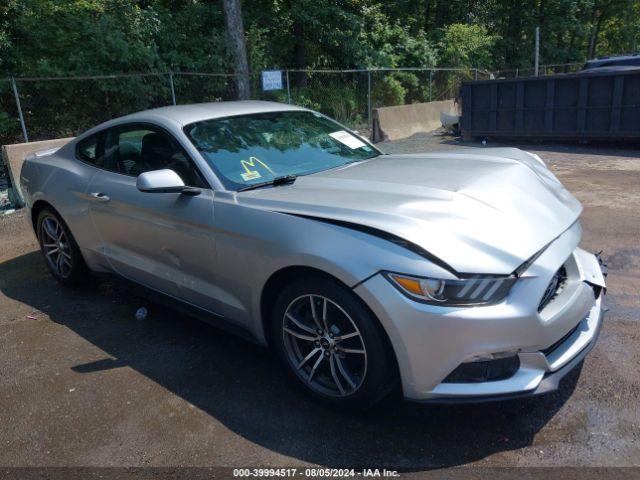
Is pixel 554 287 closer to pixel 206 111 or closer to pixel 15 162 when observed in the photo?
pixel 206 111

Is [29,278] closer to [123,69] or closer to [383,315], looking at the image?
[383,315]

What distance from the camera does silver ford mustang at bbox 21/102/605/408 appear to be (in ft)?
8.50

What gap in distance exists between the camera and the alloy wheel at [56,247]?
16.5 feet

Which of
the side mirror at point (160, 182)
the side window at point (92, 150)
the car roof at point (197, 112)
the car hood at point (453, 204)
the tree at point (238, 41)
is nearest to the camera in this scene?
the car hood at point (453, 204)

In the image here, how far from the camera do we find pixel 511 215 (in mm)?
2936

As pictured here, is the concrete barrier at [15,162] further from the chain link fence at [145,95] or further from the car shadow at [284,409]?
the car shadow at [284,409]

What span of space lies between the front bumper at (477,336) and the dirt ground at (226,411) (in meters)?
0.35

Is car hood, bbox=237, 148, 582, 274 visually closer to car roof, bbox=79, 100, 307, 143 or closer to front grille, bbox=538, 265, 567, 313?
front grille, bbox=538, 265, 567, 313

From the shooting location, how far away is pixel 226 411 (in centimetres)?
320

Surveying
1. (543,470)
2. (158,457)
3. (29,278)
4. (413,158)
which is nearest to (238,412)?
(158,457)

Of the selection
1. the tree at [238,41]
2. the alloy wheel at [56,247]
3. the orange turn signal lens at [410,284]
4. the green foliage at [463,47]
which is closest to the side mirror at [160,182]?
the orange turn signal lens at [410,284]

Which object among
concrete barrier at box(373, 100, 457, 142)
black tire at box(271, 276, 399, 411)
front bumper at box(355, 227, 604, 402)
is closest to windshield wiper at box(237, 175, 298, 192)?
black tire at box(271, 276, 399, 411)

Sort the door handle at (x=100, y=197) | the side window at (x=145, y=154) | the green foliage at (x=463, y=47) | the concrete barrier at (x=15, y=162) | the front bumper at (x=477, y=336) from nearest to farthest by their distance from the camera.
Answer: the front bumper at (x=477, y=336), the side window at (x=145, y=154), the door handle at (x=100, y=197), the concrete barrier at (x=15, y=162), the green foliage at (x=463, y=47)

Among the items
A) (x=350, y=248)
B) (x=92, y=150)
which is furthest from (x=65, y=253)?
(x=350, y=248)
